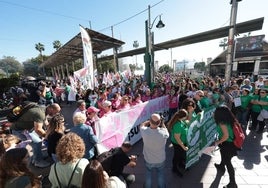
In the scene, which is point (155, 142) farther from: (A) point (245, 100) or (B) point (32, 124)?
(A) point (245, 100)

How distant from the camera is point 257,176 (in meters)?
3.65

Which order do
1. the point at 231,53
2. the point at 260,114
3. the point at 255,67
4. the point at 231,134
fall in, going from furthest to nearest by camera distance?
the point at 255,67 < the point at 231,53 < the point at 260,114 < the point at 231,134

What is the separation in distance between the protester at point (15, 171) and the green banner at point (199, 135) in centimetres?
291

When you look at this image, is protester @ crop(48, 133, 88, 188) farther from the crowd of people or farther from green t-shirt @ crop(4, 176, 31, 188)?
green t-shirt @ crop(4, 176, 31, 188)

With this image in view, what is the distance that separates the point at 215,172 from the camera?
152 inches

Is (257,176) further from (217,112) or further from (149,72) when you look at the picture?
(149,72)

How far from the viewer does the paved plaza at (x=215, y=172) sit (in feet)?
11.4

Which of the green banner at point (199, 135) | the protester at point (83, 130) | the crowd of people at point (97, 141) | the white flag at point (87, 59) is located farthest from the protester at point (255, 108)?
the white flag at point (87, 59)

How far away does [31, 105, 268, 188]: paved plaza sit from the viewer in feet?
11.4

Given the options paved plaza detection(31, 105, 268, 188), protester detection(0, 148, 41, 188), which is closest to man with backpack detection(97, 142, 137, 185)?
protester detection(0, 148, 41, 188)

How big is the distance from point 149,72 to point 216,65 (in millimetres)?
Answer: 22348

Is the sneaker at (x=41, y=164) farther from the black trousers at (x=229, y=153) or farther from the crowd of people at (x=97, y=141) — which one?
the black trousers at (x=229, y=153)

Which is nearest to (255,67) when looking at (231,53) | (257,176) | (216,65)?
(216,65)

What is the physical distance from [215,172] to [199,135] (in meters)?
0.87
